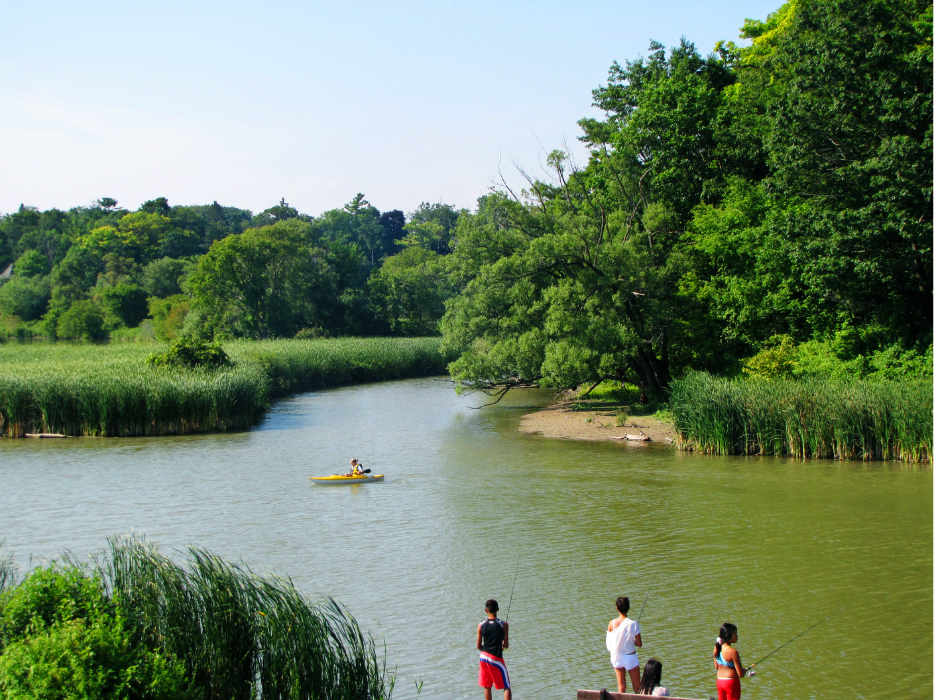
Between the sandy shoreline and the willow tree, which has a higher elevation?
the willow tree

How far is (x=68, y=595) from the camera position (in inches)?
293

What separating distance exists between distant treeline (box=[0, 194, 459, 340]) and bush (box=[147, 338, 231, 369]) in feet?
103

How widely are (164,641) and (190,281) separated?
67602 mm

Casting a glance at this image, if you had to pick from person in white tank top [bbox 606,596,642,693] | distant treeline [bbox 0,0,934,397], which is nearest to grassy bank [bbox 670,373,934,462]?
distant treeline [bbox 0,0,934,397]

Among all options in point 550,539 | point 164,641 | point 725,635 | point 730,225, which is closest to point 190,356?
point 730,225

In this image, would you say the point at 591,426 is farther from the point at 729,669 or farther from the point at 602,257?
the point at 729,669

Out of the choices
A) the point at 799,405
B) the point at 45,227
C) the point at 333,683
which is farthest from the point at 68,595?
the point at 45,227

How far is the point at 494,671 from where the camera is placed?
8.87 m

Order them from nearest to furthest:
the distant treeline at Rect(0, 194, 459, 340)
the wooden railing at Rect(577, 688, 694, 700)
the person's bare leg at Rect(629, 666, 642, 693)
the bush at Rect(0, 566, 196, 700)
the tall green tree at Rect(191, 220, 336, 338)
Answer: the bush at Rect(0, 566, 196, 700), the wooden railing at Rect(577, 688, 694, 700), the person's bare leg at Rect(629, 666, 642, 693), the tall green tree at Rect(191, 220, 336, 338), the distant treeline at Rect(0, 194, 459, 340)

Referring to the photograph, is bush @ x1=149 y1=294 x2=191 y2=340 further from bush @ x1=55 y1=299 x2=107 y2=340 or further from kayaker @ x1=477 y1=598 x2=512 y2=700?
kayaker @ x1=477 y1=598 x2=512 y2=700

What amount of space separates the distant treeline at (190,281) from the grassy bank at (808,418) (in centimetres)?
5240

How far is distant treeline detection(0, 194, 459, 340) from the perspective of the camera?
234ft

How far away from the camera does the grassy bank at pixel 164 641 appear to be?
21.4 feet

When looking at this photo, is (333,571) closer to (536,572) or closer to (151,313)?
(536,572)
